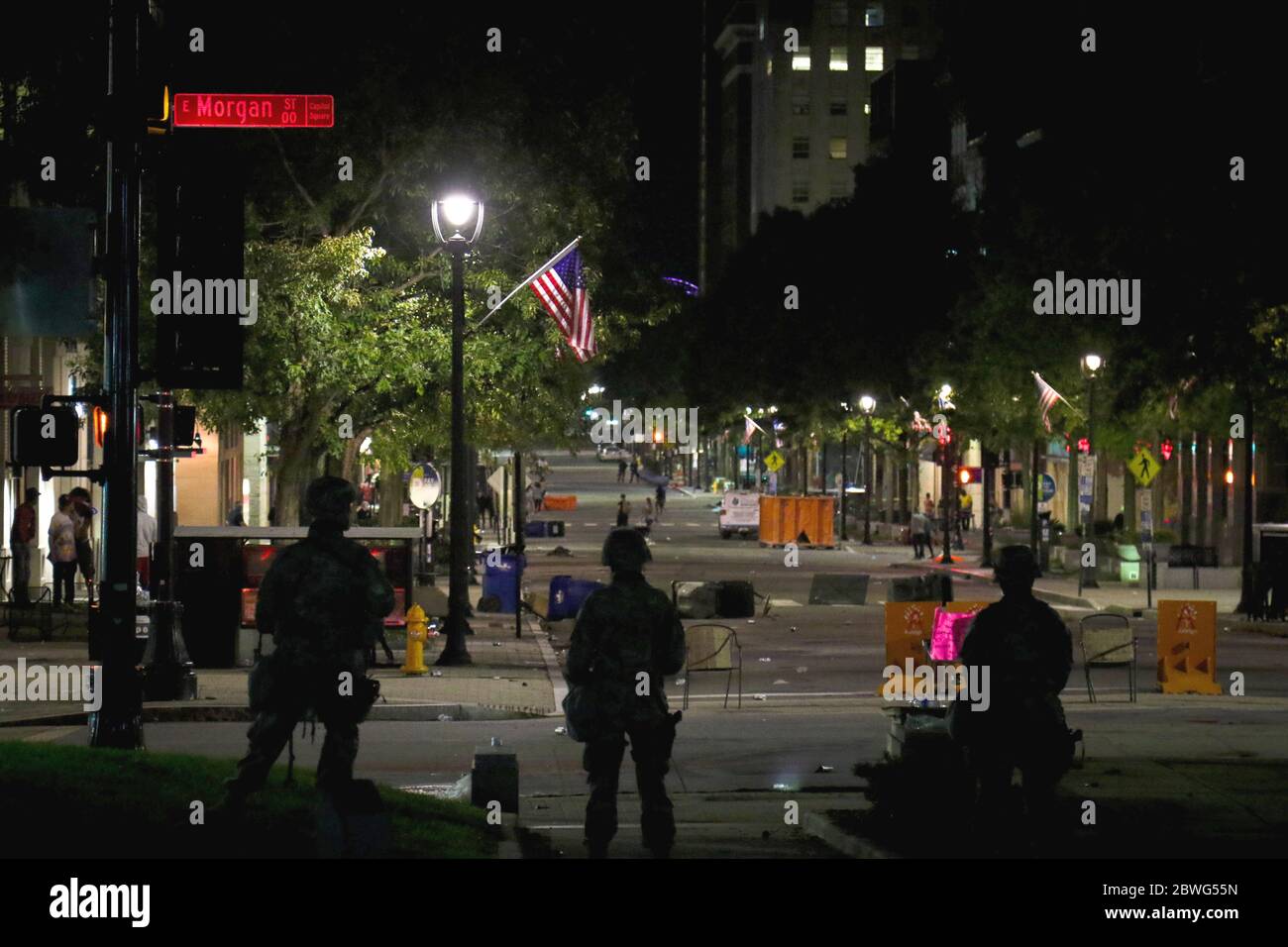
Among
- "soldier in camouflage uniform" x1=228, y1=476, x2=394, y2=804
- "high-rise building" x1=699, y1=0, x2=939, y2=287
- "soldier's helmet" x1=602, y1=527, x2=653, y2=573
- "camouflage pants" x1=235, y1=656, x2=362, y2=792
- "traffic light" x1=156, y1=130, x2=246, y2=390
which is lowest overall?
"camouflage pants" x1=235, y1=656, x2=362, y2=792

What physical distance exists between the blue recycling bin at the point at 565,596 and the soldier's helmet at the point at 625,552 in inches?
864

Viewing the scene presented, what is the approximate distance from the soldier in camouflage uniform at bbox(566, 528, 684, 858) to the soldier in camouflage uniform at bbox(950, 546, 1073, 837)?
156 centimetres

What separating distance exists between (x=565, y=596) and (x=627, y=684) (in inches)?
903

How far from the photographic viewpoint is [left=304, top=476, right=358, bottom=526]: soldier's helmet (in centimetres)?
996

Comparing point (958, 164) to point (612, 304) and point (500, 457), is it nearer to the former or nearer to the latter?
point (500, 457)

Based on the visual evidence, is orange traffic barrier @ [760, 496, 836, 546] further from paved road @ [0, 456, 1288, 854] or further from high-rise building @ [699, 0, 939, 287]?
high-rise building @ [699, 0, 939, 287]

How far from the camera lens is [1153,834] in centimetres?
1137

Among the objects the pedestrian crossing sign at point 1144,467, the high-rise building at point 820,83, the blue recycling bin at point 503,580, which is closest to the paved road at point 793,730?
the blue recycling bin at point 503,580

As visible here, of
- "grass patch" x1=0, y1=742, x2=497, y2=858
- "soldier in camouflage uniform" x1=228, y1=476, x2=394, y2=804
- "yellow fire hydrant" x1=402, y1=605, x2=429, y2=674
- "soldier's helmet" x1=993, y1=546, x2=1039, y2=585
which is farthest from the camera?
"yellow fire hydrant" x1=402, y1=605, x2=429, y2=674

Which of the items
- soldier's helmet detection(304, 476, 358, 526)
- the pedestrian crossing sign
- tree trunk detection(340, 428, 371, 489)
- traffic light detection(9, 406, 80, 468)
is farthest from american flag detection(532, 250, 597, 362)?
Result: soldier's helmet detection(304, 476, 358, 526)

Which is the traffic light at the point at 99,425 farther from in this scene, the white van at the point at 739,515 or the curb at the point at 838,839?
the white van at the point at 739,515

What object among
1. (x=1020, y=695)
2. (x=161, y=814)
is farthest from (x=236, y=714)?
(x=1020, y=695)

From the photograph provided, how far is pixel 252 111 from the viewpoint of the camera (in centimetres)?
1460
